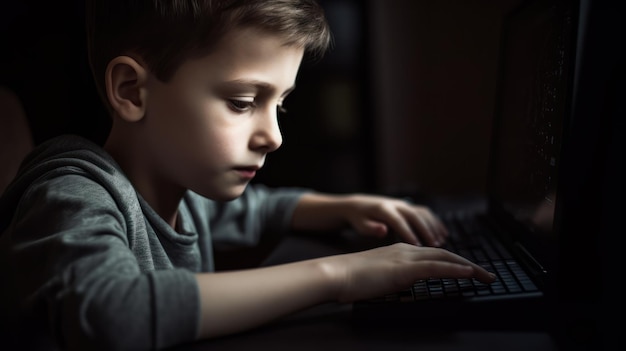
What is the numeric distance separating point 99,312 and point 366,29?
96cm

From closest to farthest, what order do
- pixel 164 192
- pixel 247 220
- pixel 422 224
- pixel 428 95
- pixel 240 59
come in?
1. pixel 240 59
2. pixel 164 192
3. pixel 422 224
4. pixel 247 220
5. pixel 428 95

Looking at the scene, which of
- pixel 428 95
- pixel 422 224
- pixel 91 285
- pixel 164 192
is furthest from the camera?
pixel 428 95

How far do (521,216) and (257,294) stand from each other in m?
0.37

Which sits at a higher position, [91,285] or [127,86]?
[127,86]

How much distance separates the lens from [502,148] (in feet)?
2.60

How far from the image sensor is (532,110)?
0.61 m

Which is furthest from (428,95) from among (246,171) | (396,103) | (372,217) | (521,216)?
(246,171)

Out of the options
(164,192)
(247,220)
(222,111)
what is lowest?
(247,220)

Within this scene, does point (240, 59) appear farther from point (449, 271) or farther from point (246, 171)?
point (449, 271)

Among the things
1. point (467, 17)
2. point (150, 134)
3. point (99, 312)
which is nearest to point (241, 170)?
point (150, 134)

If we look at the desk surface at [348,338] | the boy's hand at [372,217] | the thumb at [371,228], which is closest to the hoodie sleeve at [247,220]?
the boy's hand at [372,217]

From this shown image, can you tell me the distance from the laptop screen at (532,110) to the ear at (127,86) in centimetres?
41

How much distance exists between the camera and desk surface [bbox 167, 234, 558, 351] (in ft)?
1.37

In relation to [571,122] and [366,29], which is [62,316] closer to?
[571,122]
